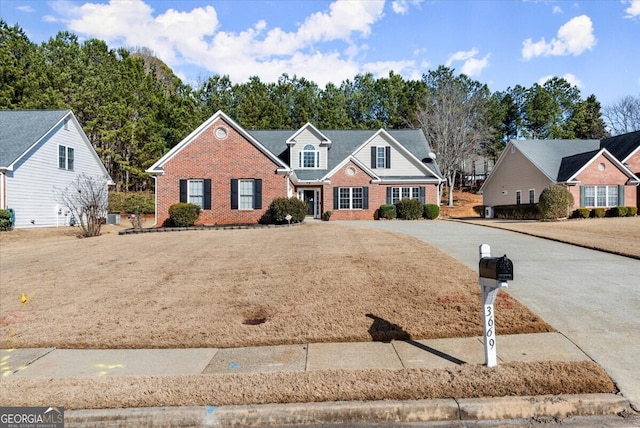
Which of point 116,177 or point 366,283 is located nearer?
point 366,283

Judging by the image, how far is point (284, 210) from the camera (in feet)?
65.5

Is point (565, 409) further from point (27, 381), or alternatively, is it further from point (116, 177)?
point (116, 177)

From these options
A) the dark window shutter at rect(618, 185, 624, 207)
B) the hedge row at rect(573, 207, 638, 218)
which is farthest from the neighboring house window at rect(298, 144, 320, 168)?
the dark window shutter at rect(618, 185, 624, 207)

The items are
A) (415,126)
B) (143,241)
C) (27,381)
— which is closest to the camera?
(27,381)

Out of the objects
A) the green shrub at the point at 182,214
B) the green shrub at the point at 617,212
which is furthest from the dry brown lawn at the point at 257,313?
the green shrub at the point at 617,212

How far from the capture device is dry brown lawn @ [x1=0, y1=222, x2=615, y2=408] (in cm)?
373

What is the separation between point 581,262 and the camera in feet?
29.7

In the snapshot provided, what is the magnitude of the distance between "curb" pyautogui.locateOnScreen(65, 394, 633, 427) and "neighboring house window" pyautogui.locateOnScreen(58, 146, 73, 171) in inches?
999

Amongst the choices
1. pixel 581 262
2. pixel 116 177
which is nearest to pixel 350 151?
pixel 581 262

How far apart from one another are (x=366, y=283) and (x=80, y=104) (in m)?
36.3

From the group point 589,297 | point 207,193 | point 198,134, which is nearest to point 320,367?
point 589,297

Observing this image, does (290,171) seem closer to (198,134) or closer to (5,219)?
(198,134)

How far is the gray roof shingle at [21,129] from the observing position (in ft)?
69.0

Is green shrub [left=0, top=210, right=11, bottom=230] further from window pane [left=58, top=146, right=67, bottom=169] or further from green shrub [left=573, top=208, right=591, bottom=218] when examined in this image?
green shrub [left=573, top=208, right=591, bottom=218]
